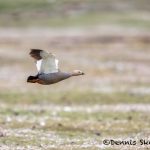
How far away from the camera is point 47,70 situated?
20828 millimetres

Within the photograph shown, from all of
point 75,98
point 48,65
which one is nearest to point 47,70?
point 48,65

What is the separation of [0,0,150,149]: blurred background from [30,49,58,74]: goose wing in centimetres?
264

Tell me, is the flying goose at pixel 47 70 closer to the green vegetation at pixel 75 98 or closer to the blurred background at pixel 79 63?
the blurred background at pixel 79 63

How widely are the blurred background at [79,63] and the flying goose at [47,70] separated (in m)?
2.53

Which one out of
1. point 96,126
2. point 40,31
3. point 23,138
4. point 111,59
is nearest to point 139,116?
point 96,126

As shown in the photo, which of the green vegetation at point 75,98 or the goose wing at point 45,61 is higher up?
the green vegetation at point 75,98

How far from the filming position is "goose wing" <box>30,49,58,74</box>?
67.9ft

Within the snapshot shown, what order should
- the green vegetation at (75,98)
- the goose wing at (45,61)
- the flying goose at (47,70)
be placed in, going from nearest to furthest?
1. the flying goose at (47,70)
2. the goose wing at (45,61)
3. the green vegetation at (75,98)

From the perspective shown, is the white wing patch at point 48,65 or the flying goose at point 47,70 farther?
the white wing patch at point 48,65

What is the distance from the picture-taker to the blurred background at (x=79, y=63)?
29.5 metres

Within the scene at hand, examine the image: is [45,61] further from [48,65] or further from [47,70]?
[47,70]

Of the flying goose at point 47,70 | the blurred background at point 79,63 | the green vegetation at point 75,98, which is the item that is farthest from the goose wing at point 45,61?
the green vegetation at point 75,98

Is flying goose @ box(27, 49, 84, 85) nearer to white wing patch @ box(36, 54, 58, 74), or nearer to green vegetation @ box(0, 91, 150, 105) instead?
white wing patch @ box(36, 54, 58, 74)

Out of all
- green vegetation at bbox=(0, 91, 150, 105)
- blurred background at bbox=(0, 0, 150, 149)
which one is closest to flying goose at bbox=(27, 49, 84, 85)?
blurred background at bbox=(0, 0, 150, 149)
